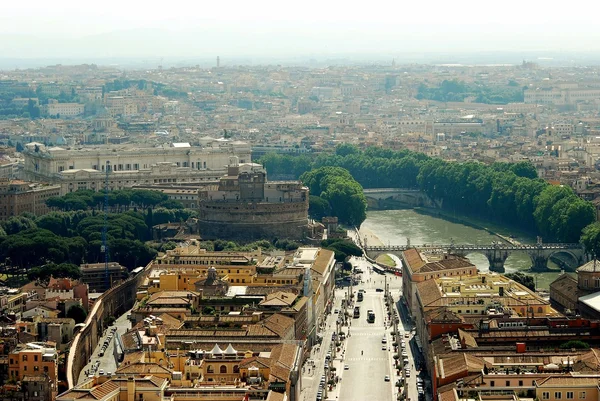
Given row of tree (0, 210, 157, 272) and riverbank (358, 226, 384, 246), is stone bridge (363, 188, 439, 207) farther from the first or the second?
row of tree (0, 210, 157, 272)

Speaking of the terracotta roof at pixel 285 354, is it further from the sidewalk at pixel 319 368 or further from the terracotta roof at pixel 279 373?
the sidewalk at pixel 319 368

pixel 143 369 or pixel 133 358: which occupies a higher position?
pixel 143 369

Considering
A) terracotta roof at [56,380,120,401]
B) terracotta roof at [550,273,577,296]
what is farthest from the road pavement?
terracotta roof at [550,273,577,296]

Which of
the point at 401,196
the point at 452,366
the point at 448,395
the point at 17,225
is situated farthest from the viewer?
the point at 401,196

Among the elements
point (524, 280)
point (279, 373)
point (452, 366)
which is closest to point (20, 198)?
point (524, 280)

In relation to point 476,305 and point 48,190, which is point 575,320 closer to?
point 476,305

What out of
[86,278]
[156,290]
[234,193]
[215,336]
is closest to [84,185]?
[234,193]

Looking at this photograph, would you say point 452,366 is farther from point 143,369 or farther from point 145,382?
point 145,382

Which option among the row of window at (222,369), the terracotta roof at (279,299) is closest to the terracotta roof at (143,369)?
the row of window at (222,369)
